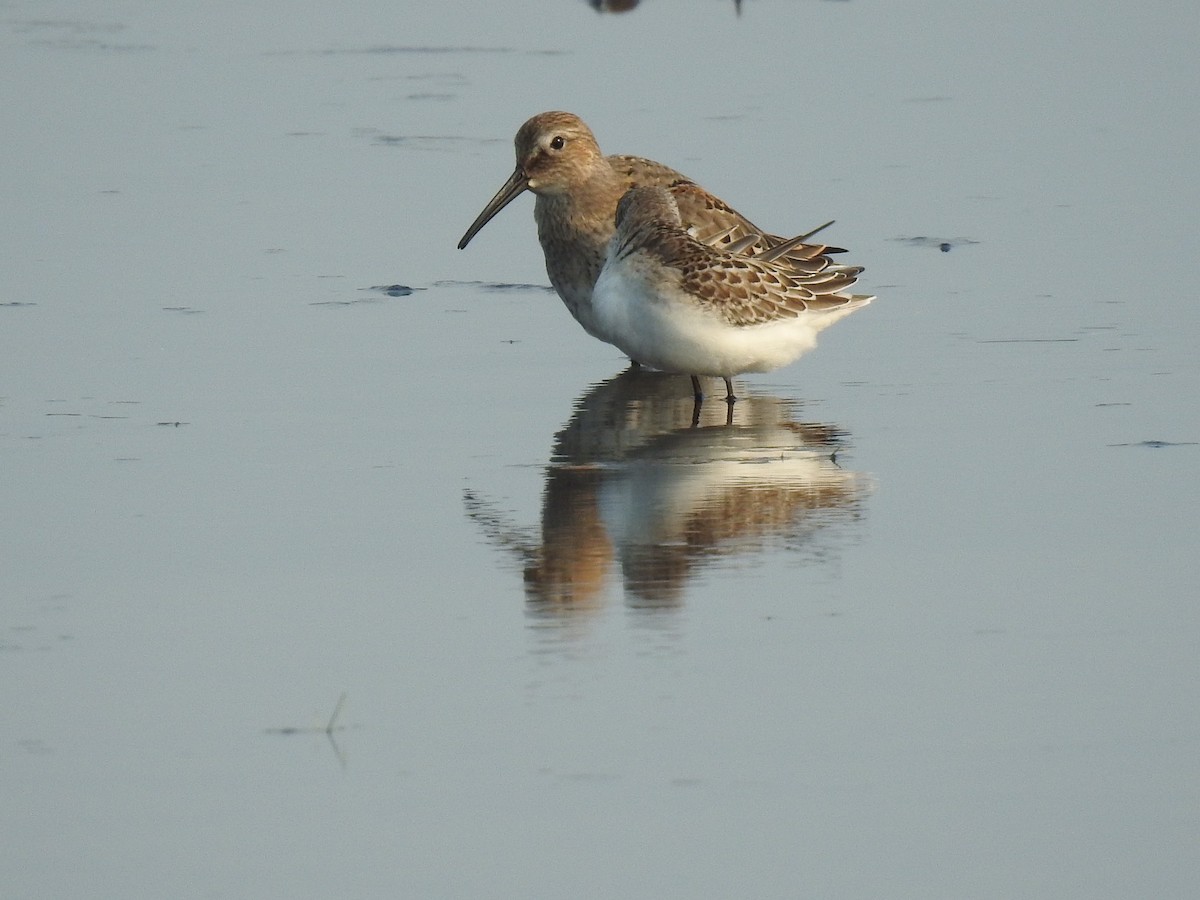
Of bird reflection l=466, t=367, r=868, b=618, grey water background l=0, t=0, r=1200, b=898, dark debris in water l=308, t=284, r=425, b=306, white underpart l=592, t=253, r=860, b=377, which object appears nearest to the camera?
grey water background l=0, t=0, r=1200, b=898

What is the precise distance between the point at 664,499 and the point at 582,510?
0.32 m

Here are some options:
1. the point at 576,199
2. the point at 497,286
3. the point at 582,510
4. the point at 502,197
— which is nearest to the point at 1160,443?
the point at 582,510

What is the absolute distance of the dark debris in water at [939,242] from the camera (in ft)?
38.0

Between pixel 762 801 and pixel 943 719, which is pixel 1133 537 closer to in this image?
pixel 943 719

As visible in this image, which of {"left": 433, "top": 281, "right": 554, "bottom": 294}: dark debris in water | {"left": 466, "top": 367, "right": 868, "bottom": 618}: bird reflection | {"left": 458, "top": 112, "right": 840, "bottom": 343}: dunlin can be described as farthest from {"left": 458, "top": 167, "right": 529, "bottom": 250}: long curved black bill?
{"left": 466, "top": 367, "right": 868, "bottom": 618}: bird reflection

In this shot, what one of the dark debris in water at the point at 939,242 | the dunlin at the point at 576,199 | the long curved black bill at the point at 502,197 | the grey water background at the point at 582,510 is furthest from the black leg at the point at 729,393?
the dark debris in water at the point at 939,242

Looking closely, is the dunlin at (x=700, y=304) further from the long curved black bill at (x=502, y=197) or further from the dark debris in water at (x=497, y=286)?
the dark debris in water at (x=497, y=286)

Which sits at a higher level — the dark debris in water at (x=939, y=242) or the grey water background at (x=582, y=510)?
the dark debris in water at (x=939, y=242)

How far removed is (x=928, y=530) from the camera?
739 centimetres

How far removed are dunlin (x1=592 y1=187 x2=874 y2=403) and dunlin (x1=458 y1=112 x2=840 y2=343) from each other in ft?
2.86

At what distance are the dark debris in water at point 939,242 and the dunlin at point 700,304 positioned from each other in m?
1.86

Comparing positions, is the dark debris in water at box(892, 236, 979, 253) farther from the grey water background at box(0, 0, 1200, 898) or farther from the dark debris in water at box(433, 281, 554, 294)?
the dark debris in water at box(433, 281, 554, 294)

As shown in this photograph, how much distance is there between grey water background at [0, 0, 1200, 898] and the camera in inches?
205

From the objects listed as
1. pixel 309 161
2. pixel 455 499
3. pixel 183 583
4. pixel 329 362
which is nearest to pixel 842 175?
pixel 309 161
